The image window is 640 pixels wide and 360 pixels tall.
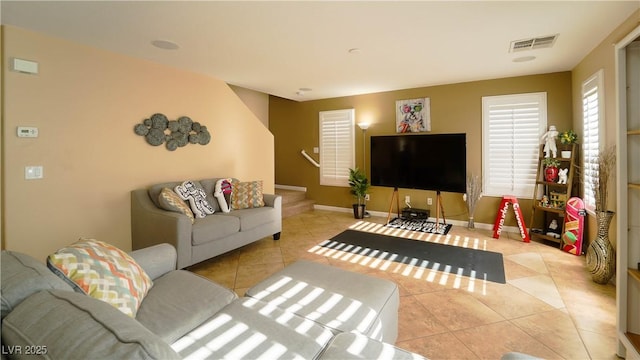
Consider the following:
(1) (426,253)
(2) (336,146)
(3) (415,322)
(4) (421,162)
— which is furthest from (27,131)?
(4) (421,162)

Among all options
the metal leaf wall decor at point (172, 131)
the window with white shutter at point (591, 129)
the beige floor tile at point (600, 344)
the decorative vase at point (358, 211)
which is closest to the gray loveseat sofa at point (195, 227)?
the metal leaf wall decor at point (172, 131)

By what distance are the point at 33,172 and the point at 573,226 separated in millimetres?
6049

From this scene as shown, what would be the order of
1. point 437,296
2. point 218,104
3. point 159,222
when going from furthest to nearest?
point 218,104 → point 159,222 → point 437,296

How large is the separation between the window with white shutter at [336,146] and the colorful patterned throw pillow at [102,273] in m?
4.69

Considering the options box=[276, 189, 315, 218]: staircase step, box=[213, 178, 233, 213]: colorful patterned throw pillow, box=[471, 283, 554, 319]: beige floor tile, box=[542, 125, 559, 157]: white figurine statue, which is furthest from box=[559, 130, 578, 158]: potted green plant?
box=[213, 178, 233, 213]: colorful patterned throw pillow

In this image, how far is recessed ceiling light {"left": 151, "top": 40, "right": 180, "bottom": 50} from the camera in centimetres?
299

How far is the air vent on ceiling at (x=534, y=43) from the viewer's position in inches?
117

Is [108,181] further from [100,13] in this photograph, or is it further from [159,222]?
[100,13]

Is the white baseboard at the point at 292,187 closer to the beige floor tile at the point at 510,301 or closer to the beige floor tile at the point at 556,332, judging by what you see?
the beige floor tile at the point at 510,301

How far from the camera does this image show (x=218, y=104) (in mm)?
4500

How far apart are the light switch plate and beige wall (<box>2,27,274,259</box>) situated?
39 millimetres

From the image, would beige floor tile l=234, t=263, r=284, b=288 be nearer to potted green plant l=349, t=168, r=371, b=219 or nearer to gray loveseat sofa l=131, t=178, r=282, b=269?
gray loveseat sofa l=131, t=178, r=282, b=269

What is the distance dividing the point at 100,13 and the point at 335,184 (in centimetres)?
458

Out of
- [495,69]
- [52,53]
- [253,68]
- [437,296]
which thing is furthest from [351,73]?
[52,53]
